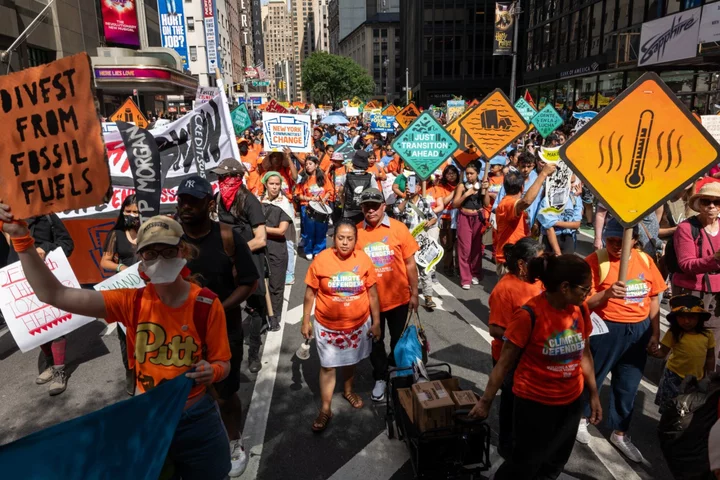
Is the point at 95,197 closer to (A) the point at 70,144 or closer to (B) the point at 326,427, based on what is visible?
(A) the point at 70,144

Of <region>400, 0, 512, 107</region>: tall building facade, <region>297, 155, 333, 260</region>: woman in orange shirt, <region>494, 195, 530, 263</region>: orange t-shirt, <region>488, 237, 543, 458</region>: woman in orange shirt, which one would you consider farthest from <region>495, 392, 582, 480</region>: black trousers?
<region>400, 0, 512, 107</region>: tall building facade

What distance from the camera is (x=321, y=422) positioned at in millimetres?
4152

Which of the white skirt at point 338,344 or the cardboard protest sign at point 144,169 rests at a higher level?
the cardboard protest sign at point 144,169

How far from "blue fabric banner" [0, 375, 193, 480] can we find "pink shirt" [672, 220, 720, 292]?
3.99 metres

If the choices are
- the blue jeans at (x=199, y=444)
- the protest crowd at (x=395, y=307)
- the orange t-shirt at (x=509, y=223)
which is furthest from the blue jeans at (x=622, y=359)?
the blue jeans at (x=199, y=444)

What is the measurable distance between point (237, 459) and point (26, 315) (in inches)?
99.5

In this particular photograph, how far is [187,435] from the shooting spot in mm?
2582

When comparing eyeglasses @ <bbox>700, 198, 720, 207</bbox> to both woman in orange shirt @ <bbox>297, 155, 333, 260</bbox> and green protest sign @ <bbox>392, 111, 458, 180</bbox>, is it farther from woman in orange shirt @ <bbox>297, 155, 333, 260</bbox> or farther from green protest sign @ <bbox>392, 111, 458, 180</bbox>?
woman in orange shirt @ <bbox>297, 155, 333, 260</bbox>

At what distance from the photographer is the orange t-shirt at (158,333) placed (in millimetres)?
2574

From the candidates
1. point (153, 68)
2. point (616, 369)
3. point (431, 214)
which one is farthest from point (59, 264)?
point (153, 68)

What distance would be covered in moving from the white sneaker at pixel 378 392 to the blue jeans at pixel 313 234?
496cm

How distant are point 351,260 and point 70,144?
7.18ft

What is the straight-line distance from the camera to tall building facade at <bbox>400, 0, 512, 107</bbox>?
73250 mm

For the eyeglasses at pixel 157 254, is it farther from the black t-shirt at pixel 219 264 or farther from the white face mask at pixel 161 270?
the black t-shirt at pixel 219 264
